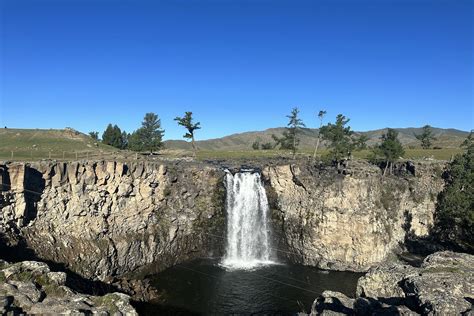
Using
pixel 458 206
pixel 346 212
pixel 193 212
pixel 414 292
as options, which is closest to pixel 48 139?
pixel 193 212

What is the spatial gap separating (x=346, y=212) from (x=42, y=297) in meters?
34.4

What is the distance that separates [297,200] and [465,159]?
2158 centimetres

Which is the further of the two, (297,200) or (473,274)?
(297,200)

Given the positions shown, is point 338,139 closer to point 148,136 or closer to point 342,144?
point 342,144

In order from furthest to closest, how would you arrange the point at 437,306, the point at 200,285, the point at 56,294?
the point at 200,285, the point at 56,294, the point at 437,306

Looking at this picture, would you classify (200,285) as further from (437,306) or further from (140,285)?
(437,306)

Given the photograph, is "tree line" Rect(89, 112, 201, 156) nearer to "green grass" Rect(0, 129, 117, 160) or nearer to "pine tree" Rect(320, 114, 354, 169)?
"green grass" Rect(0, 129, 117, 160)

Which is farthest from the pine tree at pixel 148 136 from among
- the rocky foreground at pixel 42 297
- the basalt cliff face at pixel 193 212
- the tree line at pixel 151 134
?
the rocky foreground at pixel 42 297

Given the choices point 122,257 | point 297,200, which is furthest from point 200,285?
point 297,200

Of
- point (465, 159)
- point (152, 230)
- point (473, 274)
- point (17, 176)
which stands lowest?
point (152, 230)

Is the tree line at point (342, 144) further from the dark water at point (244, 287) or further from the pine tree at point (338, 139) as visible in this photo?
the dark water at point (244, 287)

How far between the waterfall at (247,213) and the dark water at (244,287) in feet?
13.7

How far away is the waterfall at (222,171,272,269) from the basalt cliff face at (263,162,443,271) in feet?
5.04

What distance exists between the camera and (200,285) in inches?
1458
